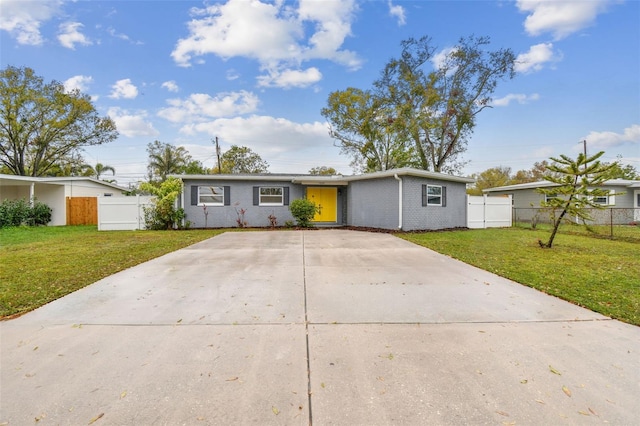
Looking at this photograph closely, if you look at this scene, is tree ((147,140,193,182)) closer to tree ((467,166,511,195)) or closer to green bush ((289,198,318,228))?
green bush ((289,198,318,228))

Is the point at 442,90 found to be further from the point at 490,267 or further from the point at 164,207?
the point at 164,207

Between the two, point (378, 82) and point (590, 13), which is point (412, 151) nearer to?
point (378, 82)

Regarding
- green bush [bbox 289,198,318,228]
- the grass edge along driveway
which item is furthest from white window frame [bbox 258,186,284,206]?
the grass edge along driveway

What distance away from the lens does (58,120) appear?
74.2ft

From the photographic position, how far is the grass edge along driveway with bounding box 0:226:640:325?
3787 millimetres

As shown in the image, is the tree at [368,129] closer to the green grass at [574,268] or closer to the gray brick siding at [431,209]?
the gray brick siding at [431,209]

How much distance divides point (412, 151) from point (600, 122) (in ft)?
35.5

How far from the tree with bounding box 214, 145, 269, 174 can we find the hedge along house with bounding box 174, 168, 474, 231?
56.1 ft

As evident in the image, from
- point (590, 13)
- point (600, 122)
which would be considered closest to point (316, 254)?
point (590, 13)

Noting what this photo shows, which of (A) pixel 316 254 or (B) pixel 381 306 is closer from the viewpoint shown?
(B) pixel 381 306

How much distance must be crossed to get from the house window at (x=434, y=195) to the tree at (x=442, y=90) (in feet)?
30.5

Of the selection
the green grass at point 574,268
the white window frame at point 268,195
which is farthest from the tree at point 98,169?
the green grass at point 574,268

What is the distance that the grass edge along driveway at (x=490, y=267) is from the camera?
3.79 m

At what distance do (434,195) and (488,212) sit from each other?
3.99 m
